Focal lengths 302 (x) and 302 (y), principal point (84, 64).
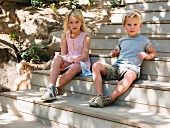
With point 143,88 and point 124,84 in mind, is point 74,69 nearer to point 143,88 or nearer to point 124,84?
point 124,84

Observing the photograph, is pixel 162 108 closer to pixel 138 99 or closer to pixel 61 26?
pixel 138 99

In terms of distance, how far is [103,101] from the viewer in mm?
2787

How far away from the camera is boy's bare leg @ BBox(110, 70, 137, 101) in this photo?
2783mm

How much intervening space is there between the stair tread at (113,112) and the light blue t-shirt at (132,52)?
1.55 ft

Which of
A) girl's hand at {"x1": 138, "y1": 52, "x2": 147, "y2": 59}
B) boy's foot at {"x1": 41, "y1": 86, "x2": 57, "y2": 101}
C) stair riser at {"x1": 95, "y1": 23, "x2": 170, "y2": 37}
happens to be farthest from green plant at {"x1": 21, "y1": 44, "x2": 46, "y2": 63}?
girl's hand at {"x1": 138, "y1": 52, "x2": 147, "y2": 59}

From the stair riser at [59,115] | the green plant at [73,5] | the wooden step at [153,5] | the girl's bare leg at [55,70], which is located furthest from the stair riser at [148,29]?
the green plant at [73,5]

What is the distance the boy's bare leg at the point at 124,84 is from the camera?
9.13 ft

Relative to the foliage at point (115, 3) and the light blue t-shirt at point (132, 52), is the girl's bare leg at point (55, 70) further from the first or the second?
the foliage at point (115, 3)

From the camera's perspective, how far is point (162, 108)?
2.62m

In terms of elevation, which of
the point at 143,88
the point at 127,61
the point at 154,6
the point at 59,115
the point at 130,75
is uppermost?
the point at 154,6

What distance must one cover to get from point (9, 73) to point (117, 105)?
2.92 metres

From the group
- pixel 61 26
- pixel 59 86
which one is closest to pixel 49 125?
pixel 59 86

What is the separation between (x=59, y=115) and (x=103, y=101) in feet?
1.53

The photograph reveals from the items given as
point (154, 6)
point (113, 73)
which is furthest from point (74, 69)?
point (154, 6)
